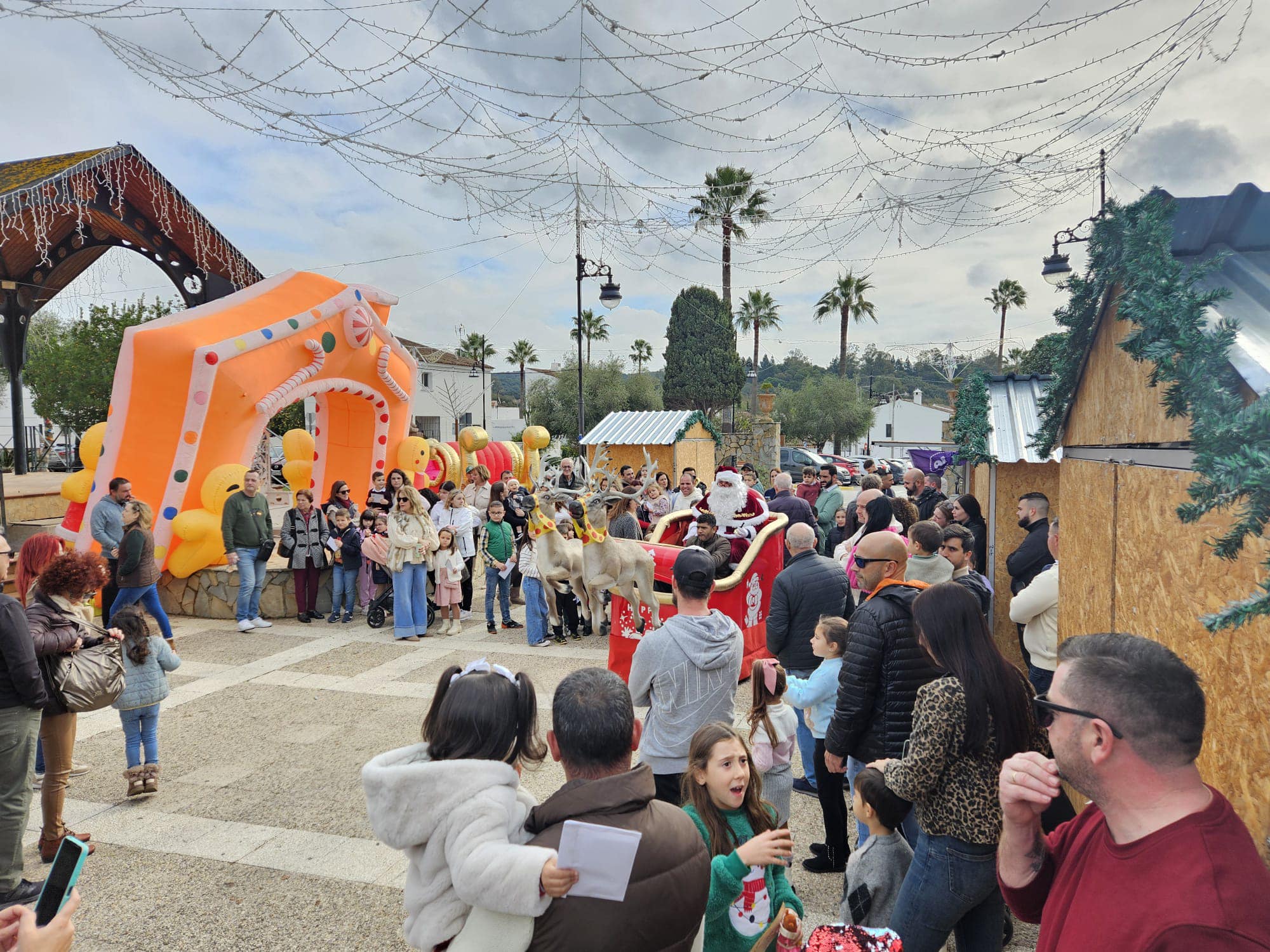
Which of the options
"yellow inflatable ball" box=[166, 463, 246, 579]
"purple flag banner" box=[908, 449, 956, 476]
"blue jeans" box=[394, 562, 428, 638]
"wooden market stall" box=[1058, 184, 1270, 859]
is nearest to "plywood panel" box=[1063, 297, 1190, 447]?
"wooden market stall" box=[1058, 184, 1270, 859]

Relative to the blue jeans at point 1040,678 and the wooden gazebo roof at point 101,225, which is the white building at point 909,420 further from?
the blue jeans at point 1040,678

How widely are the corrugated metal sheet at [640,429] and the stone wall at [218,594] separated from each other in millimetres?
9047

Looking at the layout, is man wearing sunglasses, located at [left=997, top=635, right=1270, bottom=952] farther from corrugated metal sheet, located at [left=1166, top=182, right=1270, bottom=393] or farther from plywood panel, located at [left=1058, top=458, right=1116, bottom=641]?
plywood panel, located at [left=1058, top=458, right=1116, bottom=641]

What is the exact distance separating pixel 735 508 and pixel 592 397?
33.9 metres

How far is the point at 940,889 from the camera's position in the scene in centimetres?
243

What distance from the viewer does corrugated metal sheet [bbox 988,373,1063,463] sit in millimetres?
7367

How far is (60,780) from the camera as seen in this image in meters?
4.15

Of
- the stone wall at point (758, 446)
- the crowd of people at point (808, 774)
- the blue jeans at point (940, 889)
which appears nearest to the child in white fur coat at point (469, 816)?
the crowd of people at point (808, 774)

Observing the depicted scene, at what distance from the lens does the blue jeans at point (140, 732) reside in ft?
15.6

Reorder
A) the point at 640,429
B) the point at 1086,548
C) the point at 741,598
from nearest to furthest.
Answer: the point at 1086,548 < the point at 741,598 < the point at 640,429

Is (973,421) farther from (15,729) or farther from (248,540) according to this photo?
(248,540)

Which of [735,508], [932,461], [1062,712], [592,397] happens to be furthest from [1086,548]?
[592,397]

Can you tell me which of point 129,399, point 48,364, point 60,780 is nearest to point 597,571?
point 60,780

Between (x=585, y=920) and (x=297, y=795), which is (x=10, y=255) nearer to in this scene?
(x=297, y=795)
